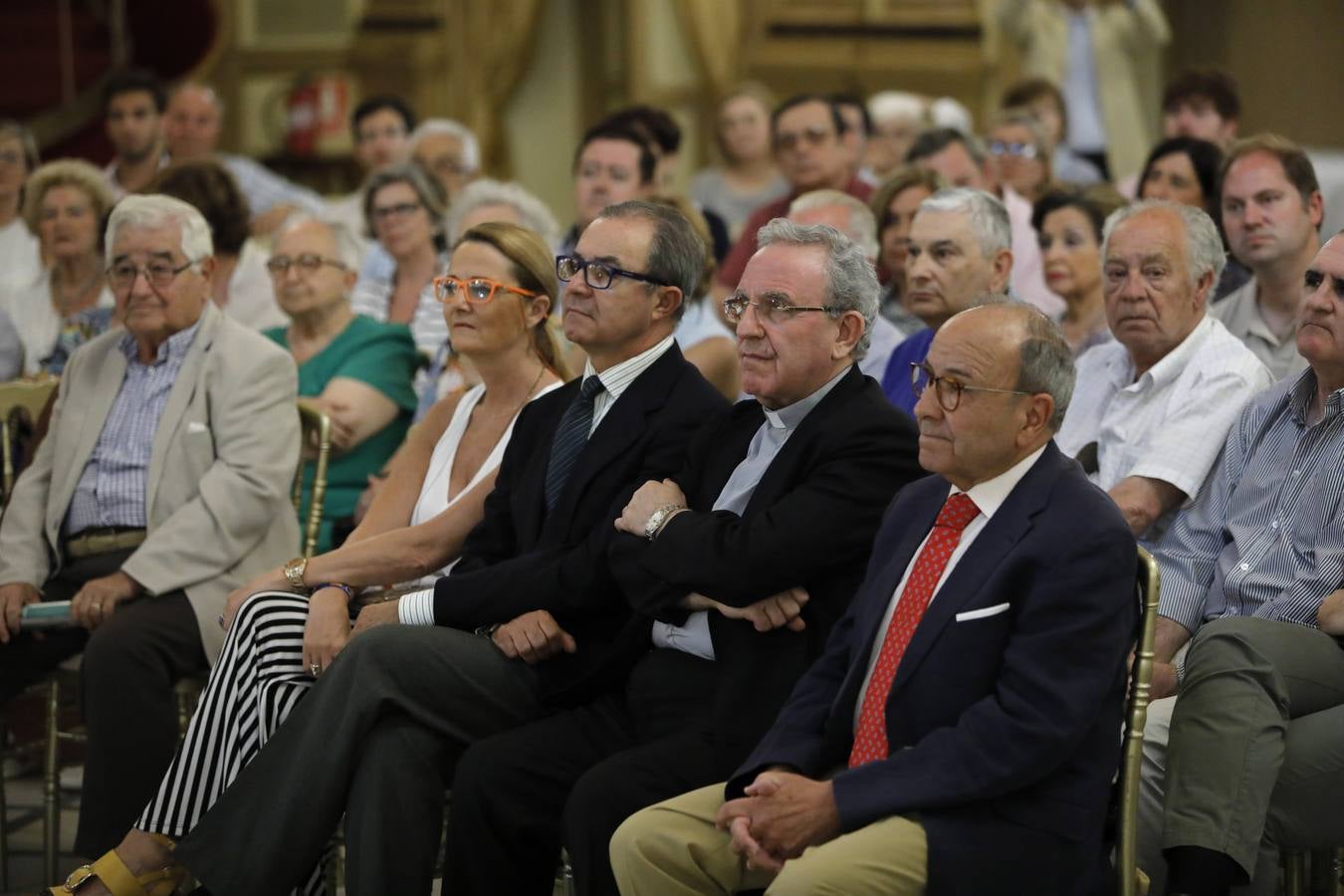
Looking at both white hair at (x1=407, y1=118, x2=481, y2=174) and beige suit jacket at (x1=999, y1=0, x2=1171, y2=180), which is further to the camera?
beige suit jacket at (x1=999, y1=0, x2=1171, y2=180)

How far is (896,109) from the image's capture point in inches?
283

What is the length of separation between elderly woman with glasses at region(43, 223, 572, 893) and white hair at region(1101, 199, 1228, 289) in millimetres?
1194

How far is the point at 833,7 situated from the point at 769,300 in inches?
224

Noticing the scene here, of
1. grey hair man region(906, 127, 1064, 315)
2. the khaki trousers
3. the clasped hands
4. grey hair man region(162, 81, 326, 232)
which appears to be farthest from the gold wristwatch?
grey hair man region(162, 81, 326, 232)

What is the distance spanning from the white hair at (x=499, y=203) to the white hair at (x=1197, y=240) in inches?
74.7

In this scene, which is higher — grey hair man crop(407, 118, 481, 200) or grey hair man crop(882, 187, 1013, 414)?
grey hair man crop(407, 118, 481, 200)

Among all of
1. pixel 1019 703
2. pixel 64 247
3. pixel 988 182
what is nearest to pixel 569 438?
pixel 1019 703

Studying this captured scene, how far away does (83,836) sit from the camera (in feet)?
11.8

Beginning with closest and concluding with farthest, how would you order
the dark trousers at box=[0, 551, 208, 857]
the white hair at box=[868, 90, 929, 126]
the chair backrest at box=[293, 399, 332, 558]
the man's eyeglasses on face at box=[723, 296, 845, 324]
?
1. the man's eyeglasses on face at box=[723, 296, 845, 324]
2. the dark trousers at box=[0, 551, 208, 857]
3. the chair backrest at box=[293, 399, 332, 558]
4. the white hair at box=[868, 90, 929, 126]

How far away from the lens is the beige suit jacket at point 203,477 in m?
3.84

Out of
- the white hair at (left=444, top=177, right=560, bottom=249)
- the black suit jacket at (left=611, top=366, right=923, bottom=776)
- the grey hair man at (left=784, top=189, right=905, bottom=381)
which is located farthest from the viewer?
the white hair at (left=444, top=177, right=560, bottom=249)

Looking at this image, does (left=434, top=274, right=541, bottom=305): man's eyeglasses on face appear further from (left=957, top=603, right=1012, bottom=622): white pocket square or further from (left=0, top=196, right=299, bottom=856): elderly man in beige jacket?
(left=957, top=603, right=1012, bottom=622): white pocket square

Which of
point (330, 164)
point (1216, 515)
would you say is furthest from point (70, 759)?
point (330, 164)

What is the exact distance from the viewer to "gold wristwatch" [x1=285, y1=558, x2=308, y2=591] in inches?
138
